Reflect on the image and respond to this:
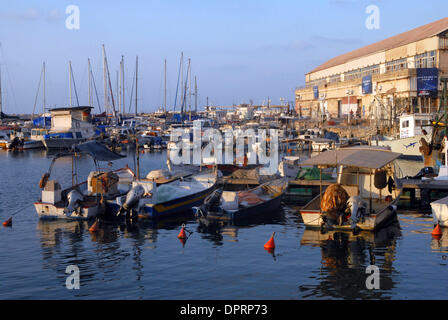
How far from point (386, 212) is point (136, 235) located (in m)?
12.1

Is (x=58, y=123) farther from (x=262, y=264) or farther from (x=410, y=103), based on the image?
(x=262, y=264)

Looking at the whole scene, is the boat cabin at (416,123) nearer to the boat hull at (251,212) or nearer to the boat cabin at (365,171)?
the boat cabin at (365,171)

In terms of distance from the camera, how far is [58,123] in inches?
2987

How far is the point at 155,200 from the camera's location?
84.2 feet

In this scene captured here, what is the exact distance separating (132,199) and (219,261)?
7.95m

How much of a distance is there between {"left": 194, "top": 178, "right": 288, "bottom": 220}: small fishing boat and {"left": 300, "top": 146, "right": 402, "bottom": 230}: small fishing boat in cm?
370

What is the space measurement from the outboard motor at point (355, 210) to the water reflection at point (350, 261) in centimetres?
86

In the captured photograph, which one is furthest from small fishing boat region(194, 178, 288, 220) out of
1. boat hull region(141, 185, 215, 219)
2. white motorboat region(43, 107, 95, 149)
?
white motorboat region(43, 107, 95, 149)

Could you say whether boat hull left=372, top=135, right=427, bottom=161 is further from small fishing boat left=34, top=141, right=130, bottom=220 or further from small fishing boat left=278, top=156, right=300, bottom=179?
small fishing boat left=34, top=141, right=130, bottom=220

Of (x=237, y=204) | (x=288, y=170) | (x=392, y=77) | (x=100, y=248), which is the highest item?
(x=392, y=77)

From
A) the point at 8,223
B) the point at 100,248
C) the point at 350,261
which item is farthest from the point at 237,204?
the point at 8,223

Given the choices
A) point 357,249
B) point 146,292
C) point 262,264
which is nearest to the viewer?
point 146,292

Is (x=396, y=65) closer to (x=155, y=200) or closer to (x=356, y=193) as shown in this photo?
(x=356, y=193)
